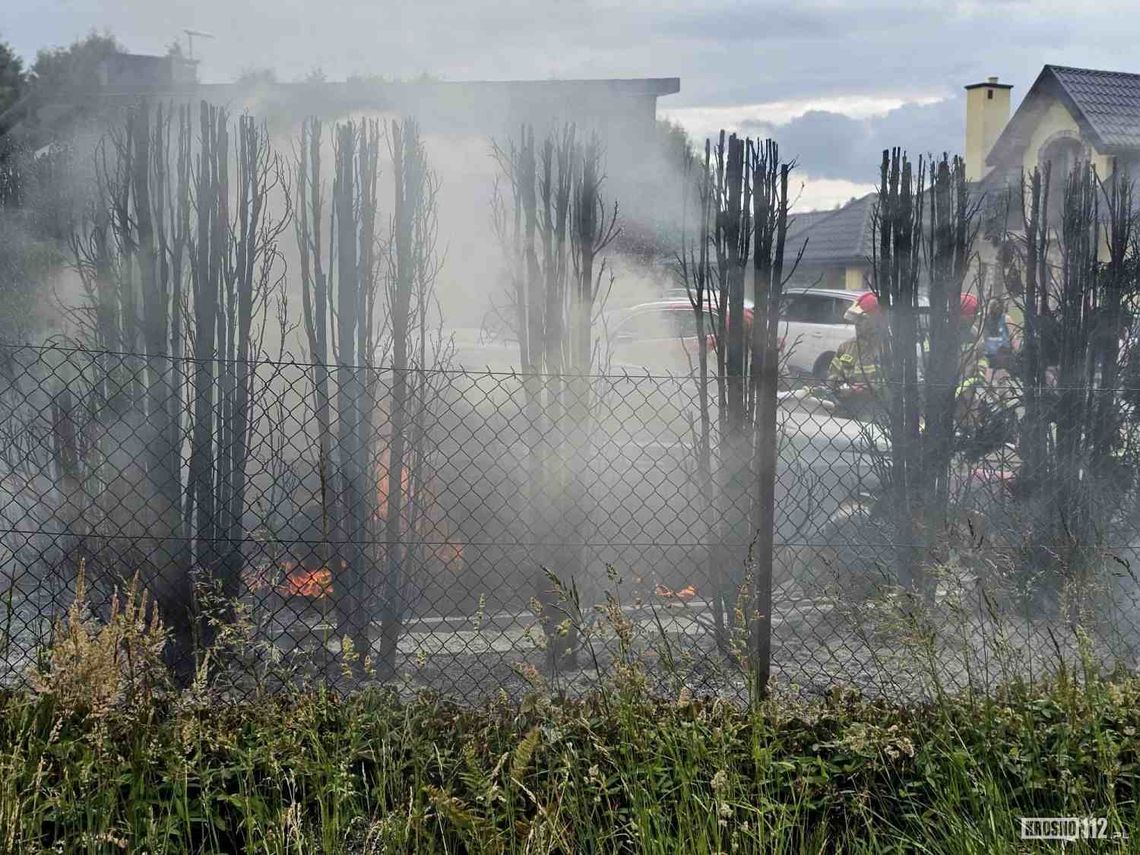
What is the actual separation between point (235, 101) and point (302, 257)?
4.74m

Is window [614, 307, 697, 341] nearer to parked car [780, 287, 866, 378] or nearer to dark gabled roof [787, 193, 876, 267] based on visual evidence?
parked car [780, 287, 866, 378]

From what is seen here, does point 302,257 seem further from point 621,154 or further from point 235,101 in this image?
point 235,101

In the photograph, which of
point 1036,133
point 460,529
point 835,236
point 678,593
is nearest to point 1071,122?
point 1036,133

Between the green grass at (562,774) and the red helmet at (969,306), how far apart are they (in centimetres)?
256

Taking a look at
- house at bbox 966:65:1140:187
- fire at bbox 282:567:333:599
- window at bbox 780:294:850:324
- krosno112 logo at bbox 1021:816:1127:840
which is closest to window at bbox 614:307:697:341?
fire at bbox 282:567:333:599

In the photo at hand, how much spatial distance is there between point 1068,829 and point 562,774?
1.20 meters

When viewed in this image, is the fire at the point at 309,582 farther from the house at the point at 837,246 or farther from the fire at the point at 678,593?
the house at the point at 837,246

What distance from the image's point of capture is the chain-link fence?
14.9 feet

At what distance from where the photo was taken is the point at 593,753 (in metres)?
3.04

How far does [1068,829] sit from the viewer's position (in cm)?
285

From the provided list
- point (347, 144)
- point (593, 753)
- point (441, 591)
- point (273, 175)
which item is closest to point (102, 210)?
point (273, 175)

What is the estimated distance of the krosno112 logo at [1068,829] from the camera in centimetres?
281

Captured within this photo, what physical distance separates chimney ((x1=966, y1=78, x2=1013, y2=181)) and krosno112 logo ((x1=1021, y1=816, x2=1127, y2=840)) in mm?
26216

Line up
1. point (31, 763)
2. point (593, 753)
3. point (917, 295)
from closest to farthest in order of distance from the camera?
1. point (31, 763)
2. point (593, 753)
3. point (917, 295)
